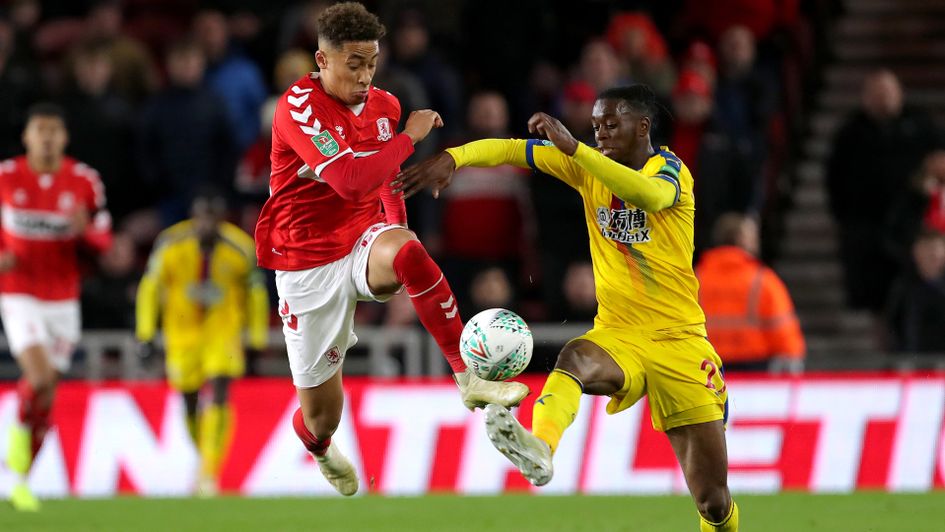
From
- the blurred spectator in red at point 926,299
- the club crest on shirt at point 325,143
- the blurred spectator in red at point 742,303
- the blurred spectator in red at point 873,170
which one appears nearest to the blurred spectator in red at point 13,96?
the blurred spectator in red at point 742,303

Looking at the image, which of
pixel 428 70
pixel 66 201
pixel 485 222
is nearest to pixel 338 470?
pixel 66 201

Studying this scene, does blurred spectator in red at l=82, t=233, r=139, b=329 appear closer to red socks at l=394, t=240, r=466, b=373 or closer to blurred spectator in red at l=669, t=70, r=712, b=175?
blurred spectator in red at l=669, t=70, r=712, b=175

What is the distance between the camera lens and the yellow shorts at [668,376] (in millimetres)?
7215

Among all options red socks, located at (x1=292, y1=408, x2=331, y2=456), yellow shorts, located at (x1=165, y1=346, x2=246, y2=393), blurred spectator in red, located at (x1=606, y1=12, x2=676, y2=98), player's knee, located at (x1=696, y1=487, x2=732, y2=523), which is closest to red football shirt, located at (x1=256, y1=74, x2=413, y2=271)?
red socks, located at (x1=292, y1=408, x2=331, y2=456)

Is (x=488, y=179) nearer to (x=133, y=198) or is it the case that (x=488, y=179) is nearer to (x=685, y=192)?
(x=133, y=198)

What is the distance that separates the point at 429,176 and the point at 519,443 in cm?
118

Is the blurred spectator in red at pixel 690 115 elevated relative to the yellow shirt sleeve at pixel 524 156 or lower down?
lower down

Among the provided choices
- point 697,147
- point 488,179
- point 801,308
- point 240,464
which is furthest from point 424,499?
point 801,308

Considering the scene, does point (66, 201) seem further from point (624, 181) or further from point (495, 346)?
point (624, 181)

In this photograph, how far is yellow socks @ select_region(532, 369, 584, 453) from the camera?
6727 mm

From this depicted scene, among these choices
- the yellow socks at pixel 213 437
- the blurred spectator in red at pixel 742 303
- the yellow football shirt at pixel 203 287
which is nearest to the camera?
the blurred spectator in red at pixel 742 303

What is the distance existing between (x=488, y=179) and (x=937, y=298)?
3.54m

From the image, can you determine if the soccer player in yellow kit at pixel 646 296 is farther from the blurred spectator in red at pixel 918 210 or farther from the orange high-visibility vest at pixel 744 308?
the blurred spectator in red at pixel 918 210

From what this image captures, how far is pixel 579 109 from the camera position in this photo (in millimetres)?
12688
